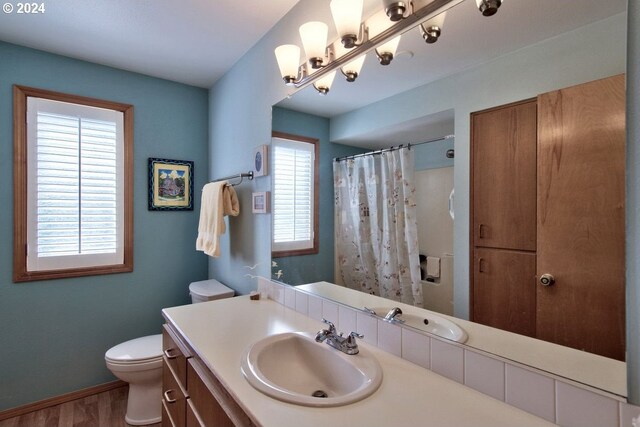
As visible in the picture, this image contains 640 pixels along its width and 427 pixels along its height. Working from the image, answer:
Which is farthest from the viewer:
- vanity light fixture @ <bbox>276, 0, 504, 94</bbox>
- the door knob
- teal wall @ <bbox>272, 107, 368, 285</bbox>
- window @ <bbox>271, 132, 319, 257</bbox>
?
window @ <bbox>271, 132, 319, 257</bbox>

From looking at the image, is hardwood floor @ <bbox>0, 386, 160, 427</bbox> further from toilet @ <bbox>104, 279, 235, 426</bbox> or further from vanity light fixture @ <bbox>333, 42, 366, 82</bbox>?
vanity light fixture @ <bbox>333, 42, 366, 82</bbox>

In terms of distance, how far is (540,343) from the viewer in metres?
0.79

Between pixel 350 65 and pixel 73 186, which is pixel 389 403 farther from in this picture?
pixel 73 186

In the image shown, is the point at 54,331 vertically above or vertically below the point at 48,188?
below

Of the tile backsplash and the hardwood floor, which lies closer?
the tile backsplash

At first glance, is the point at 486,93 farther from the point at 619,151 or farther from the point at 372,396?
the point at 372,396

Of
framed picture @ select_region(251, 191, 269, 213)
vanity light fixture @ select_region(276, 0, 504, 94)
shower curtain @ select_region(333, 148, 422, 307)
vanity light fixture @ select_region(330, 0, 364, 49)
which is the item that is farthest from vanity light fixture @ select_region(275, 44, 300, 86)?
framed picture @ select_region(251, 191, 269, 213)

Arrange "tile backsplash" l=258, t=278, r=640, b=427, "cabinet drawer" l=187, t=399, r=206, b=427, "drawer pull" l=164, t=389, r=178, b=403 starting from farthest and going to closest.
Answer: "drawer pull" l=164, t=389, r=178, b=403 → "cabinet drawer" l=187, t=399, r=206, b=427 → "tile backsplash" l=258, t=278, r=640, b=427

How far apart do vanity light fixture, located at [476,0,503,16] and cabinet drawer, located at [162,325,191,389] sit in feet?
4.92

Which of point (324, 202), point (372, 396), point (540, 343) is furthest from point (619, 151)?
point (324, 202)

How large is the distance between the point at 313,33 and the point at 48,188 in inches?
78.7

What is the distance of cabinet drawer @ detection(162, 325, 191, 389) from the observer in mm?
1246

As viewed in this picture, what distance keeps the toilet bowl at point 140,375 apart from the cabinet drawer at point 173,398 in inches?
18.5

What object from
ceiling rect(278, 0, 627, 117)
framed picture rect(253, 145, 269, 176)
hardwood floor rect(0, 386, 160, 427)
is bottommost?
hardwood floor rect(0, 386, 160, 427)
